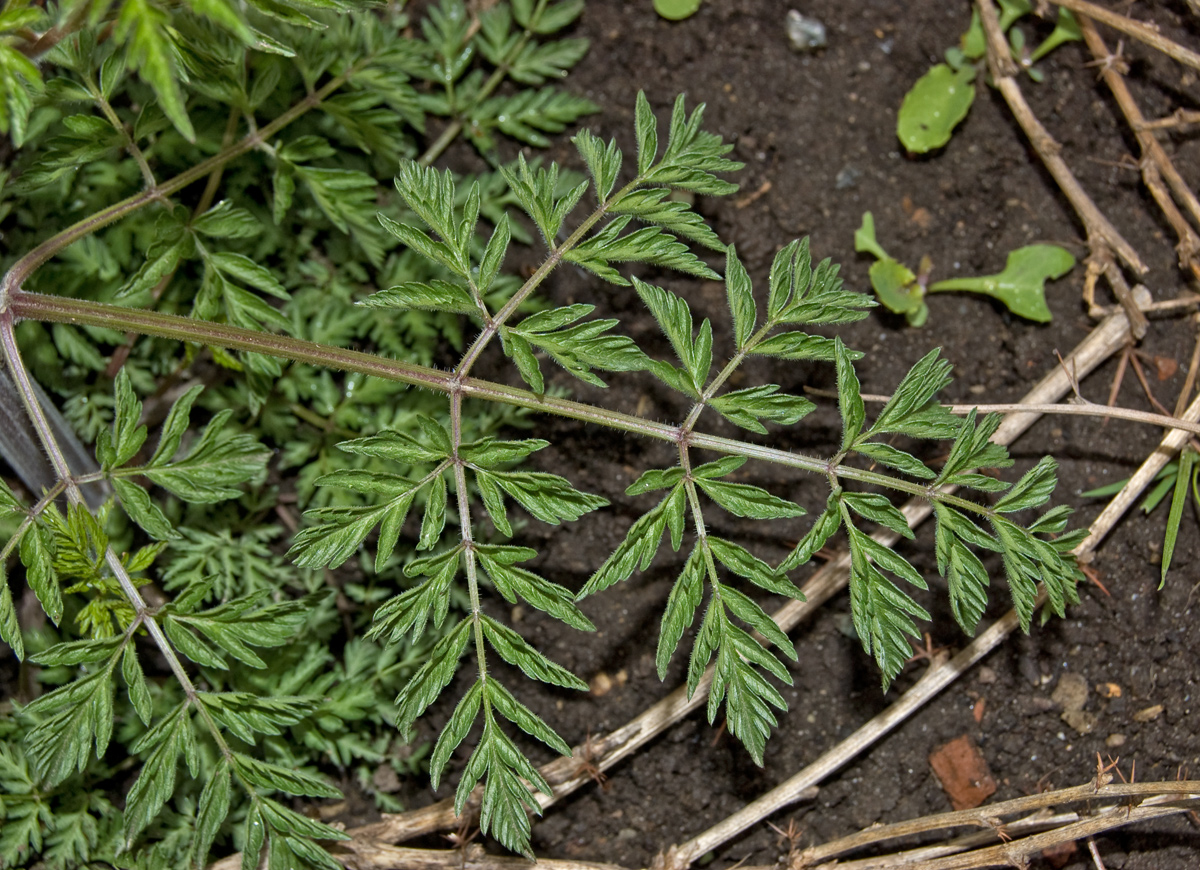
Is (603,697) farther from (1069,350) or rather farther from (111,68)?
(111,68)

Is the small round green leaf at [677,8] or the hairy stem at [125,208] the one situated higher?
the small round green leaf at [677,8]

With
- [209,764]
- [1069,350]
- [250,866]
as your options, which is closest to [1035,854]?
[1069,350]

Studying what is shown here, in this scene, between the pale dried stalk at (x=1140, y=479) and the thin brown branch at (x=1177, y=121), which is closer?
the pale dried stalk at (x=1140, y=479)

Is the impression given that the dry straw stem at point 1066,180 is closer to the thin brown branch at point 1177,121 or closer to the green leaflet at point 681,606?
the thin brown branch at point 1177,121

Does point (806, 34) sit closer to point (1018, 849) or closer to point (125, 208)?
point (125, 208)

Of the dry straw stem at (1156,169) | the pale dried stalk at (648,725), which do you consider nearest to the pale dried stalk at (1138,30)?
the dry straw stem at (1156,169)
